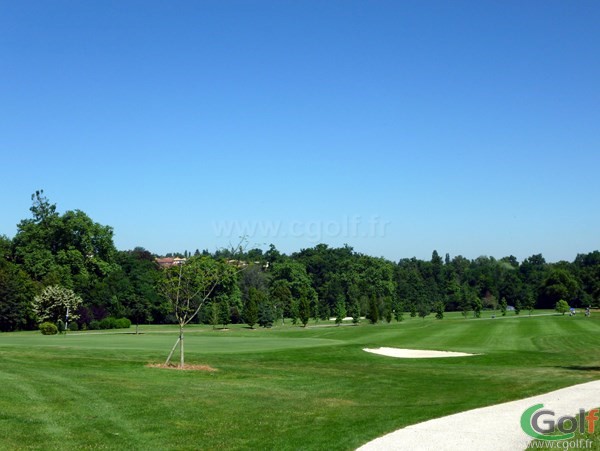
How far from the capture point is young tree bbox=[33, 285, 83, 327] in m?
78.4

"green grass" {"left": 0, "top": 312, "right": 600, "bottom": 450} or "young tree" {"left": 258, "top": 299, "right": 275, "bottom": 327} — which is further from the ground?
"young tree" {"left": 258, "top": 299, "right": 275, "bottom": 327}

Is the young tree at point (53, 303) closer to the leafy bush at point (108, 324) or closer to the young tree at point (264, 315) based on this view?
the leafy bush at point (108, 324)

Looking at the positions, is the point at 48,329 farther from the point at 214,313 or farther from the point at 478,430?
the point at 478,430

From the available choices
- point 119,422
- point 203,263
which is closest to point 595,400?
point 119,422

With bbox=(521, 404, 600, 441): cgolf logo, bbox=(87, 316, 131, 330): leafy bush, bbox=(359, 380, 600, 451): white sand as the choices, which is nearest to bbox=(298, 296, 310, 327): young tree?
A: bbox=(87, 316, 131, 330): leafy bush

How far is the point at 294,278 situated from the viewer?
12938cm

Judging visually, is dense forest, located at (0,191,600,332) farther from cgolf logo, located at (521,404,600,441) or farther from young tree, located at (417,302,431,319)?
cgolf logo, located at (521,404,600,441)

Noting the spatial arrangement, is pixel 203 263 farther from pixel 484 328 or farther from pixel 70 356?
pixel 484 328

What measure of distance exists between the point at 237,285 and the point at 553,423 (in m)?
98.3

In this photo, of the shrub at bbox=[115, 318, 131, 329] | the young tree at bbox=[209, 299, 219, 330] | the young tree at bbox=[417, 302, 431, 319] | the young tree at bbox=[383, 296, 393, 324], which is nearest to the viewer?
the shrub at bbox=[115, 318, 131, 329]

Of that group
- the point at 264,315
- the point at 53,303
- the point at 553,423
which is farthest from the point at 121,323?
the point at 553,423

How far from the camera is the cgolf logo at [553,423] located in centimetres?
1431

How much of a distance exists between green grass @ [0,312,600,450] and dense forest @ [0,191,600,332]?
2408 cm

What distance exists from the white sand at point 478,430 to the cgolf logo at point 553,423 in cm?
20
